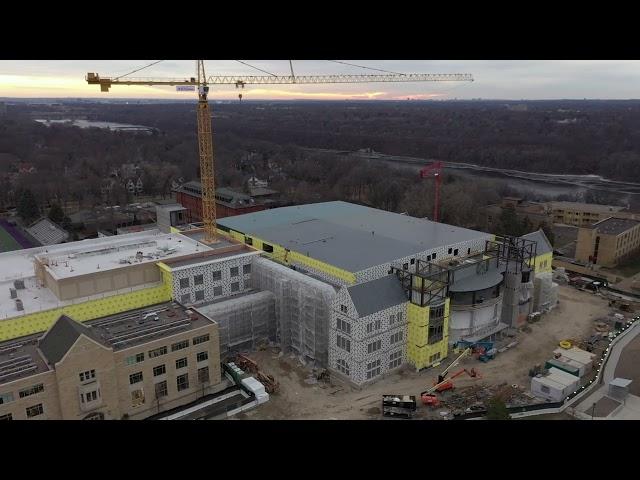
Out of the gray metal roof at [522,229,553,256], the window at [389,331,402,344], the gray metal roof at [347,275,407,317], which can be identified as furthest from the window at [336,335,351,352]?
the gray metal roof at [522,229,553,256]

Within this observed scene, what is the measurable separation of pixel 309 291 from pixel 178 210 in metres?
Answer: 19.9

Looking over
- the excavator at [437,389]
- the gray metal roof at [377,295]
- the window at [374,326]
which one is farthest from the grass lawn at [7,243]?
the excavator at [437,389]

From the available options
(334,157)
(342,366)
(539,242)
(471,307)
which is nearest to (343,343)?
(342,366)

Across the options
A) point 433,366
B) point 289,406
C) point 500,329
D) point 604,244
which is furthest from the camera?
point 604,244

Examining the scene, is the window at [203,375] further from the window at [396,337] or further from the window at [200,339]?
the window at [396,337]

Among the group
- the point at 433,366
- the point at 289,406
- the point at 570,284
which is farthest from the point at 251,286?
the point at 570,284

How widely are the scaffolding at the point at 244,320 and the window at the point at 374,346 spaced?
256 inches

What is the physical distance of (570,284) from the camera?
37.0m

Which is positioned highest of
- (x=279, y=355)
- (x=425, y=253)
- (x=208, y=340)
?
(x=425, y=253)

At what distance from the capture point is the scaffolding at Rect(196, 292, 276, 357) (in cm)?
2622

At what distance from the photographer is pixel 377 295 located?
80.8ft

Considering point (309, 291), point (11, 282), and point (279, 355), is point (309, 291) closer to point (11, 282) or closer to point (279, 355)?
point (279, 355)

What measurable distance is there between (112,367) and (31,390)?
2.80 m

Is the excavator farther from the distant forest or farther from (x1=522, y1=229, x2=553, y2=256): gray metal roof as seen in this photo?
the distant forest
